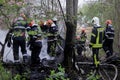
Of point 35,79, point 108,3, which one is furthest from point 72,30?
point 108,3

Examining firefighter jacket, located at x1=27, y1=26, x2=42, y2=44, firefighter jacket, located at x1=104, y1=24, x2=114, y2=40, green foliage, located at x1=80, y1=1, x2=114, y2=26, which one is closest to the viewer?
firefighter jacket, located at x1=27, y1=26, x2=42, y2=44

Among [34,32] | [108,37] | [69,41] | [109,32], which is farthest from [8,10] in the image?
[108,37]

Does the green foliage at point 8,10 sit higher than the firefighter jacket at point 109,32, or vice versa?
the green foliage at point 8,10

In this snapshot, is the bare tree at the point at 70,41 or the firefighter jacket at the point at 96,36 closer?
the firefighter jacket at the point at 96,36

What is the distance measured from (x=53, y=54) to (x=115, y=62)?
241cm

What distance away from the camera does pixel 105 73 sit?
11.4 metres

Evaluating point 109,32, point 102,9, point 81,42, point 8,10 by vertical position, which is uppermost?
point 8,10

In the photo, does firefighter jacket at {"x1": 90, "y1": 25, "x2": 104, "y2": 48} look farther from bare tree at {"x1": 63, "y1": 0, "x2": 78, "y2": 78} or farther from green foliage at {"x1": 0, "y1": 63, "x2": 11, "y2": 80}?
green foliage at {"x1": 0, "y1": 63, "x2": 11, "y2": 80}

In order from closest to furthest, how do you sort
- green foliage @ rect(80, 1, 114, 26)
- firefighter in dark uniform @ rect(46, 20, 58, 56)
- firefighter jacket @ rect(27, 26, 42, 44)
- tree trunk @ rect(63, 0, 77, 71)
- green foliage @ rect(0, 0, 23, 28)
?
1. green foliage @ rect(0, 0, 23, 28)
2. firefighter jacket @ rect(27, 26, 42, 44)
3. firefighter in dark uniform @ rect(46, 20, 58, 56)
4. tree trunk @ rect(63, 0, 77, 71)
5. green foliage @ rect(80, 1, 114, 26)

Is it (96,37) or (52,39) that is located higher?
(96,37)

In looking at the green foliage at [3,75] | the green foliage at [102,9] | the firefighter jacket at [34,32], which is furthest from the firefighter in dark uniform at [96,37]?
the green foliage at [102,9]

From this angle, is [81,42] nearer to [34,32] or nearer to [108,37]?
[108,37]

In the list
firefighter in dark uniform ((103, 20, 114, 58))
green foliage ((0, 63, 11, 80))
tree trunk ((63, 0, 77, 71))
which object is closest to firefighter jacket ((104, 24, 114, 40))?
firefighter in dark uniform ((103, 20, 114, 58))

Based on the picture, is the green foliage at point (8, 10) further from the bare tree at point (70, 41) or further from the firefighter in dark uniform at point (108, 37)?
the firefighter in dark uniform at point (108, 37)
